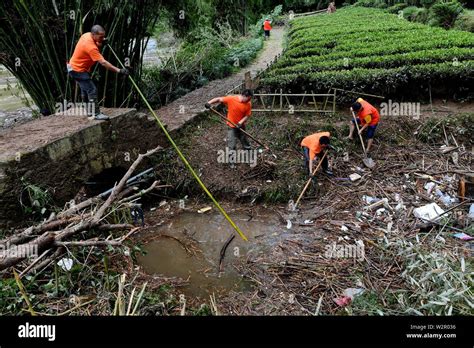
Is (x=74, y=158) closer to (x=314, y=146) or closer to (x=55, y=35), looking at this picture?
(x=55, y=35)

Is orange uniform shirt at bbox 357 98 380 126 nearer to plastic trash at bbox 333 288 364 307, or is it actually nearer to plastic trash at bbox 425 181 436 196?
plastic trash at bbox 425 181 436 196

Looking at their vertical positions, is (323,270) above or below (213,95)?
below

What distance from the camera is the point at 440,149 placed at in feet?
26.9

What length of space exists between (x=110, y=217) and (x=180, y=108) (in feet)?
17.4

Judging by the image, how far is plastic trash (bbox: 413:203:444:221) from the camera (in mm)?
6084

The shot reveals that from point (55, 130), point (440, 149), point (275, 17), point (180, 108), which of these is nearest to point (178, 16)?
point (180, 108)

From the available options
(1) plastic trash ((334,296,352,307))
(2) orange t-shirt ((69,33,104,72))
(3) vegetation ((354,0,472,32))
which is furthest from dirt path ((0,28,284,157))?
(3) vegetation ((354,0,472,32))

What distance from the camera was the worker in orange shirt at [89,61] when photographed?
6125 millimetres

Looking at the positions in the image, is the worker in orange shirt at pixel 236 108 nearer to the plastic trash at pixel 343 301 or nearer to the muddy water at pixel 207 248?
the muddy water at pixel 207 248

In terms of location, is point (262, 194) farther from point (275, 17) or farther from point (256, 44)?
point (275, 17)

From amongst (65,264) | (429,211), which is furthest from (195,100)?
(65,264)

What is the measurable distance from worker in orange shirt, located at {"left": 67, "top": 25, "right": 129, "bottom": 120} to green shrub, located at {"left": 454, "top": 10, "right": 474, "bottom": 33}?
56.8 feet

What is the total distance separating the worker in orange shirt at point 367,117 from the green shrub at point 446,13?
15.0 m

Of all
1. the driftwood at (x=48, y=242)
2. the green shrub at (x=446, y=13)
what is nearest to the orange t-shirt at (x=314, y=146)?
the driftwood at (x=48, y=242)
